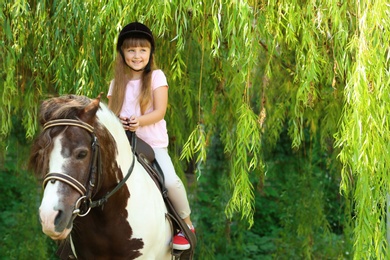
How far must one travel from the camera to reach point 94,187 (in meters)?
3.57

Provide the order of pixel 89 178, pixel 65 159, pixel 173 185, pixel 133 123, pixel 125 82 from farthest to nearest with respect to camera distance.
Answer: pixel 125 82
pixel 173 185
pixel 133 123
pixel 89 178
pixel 65 159

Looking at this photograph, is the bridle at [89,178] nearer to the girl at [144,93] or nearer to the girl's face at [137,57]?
the girl at [144,93]

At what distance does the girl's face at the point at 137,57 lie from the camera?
423 centimetres

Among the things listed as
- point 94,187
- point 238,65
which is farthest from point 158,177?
point 238,65

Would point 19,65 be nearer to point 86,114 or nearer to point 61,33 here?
point 61,33

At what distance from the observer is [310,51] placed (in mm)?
4641

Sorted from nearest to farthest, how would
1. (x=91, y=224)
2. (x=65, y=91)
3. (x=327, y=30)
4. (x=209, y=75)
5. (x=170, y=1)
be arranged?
(x=91, y=224)
(x=170, y=1)
(x=327, y=30)
(x=65, y=91)
(x=209, y=75)

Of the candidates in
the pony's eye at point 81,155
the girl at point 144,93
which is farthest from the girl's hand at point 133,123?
the pony's eye at point 81,155

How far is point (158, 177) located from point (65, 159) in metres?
0.87

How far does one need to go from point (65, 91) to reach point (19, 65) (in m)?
0.45

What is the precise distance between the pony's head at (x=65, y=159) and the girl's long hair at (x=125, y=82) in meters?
0.63

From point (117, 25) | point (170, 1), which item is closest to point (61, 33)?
point (117, 25)

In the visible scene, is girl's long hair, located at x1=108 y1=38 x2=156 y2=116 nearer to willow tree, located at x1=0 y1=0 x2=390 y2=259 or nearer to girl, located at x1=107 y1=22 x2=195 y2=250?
girl, located at x1=107 y1=22 x2=195 y2=250

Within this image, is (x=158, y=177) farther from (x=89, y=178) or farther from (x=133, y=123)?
(x=89, y=178)
